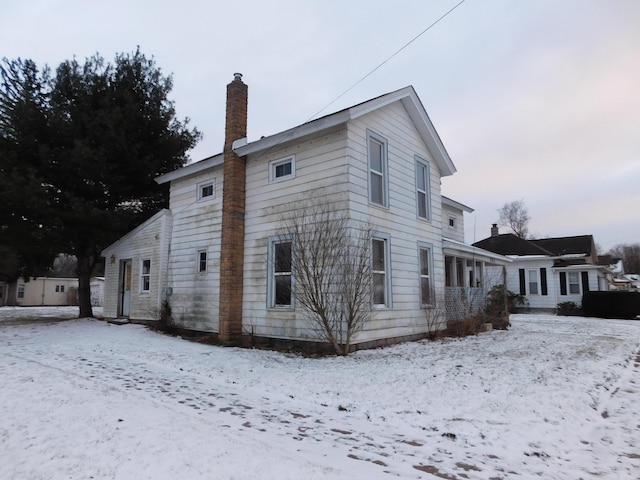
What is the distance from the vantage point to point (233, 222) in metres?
11.1

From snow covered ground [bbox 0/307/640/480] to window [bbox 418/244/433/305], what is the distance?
3.36m

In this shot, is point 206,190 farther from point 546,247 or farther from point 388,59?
point 546,247

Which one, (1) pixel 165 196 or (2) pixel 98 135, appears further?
(1) pixel 165 196

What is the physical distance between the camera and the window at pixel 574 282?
2477cm

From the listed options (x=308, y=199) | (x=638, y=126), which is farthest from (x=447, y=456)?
(x=638, y=126)

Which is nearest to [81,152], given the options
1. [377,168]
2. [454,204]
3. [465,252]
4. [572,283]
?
[377,168]

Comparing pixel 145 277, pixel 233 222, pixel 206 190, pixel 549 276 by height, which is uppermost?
pixel 206 190

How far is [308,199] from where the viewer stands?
9953 millimetres

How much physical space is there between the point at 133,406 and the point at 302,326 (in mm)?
5012

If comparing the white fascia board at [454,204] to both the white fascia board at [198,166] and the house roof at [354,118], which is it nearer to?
the house roof at [354,118]

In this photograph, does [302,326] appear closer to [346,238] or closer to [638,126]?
[346,238]

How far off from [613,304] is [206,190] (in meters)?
21.9

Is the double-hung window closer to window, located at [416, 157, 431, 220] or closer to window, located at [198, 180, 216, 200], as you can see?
window, located at [416, 157, 431, 220]

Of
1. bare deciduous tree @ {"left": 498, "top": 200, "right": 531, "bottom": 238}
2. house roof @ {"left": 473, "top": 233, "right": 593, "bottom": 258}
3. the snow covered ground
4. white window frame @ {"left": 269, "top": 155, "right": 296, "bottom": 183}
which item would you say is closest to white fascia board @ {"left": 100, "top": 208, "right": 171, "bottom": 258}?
white window frame @ {"left": 269, "top": 155, "right": 296, "bottom": 183}
